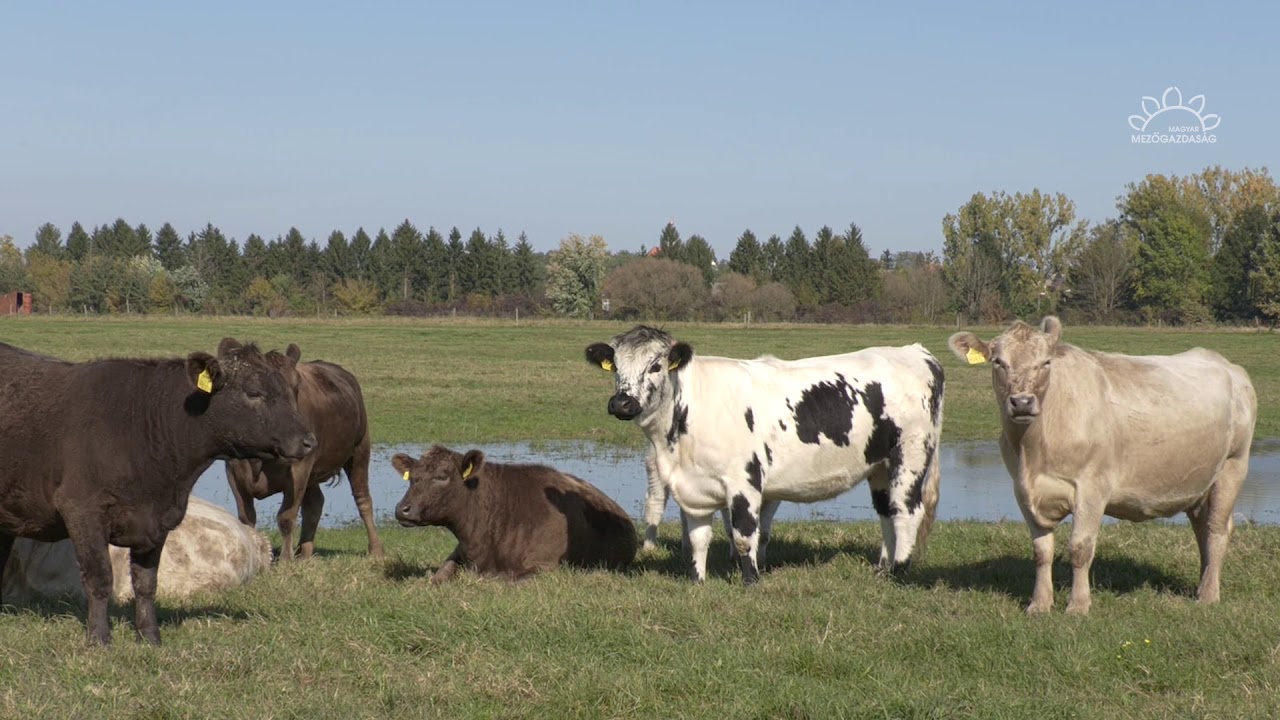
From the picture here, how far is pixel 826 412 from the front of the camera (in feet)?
34.3

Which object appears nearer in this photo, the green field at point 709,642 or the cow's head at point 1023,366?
the green field at point 709,642

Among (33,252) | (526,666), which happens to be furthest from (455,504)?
(33,252)

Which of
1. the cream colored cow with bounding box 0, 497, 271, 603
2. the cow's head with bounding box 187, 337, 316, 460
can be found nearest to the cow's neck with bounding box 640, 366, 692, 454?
the cow's head with bounding box 187, 337, 316, 460

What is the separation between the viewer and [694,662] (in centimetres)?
691

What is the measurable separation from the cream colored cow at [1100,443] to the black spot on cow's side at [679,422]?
205cm

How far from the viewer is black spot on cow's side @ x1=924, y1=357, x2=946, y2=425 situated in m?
11.1

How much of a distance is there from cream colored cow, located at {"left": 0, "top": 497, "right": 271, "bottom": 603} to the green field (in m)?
0.22

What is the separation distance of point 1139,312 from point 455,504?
252 feet

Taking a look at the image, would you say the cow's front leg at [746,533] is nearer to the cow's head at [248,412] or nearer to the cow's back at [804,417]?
the cow's back at [804,417]

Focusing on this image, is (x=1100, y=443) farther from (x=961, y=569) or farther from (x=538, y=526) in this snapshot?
(x=538, y=526)

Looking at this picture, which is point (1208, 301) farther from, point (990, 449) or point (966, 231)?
point (990, 449)

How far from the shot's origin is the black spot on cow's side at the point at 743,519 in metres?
9.76

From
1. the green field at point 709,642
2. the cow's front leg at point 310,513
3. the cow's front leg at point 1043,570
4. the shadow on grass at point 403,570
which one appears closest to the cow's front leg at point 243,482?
the cow's front leg at point 310,513

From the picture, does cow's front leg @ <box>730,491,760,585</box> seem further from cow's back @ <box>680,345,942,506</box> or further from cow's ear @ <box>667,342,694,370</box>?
cow's ear @ <box>667,342,694,370</box>
